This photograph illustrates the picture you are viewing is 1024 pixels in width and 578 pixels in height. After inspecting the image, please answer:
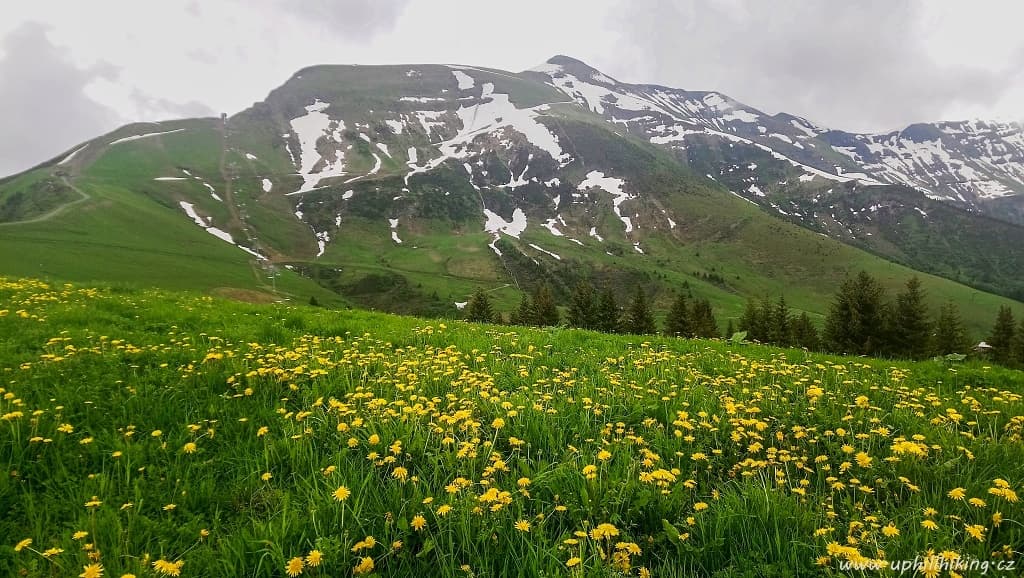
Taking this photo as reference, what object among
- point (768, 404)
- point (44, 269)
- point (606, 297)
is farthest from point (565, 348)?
point (44, 269)

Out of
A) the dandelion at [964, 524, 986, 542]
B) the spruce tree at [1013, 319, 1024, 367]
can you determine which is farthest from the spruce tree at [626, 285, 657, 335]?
the dandelion at [964, 524, 986, 542]

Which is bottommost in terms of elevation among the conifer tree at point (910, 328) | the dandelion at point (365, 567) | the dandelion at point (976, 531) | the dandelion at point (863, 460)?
the conifer tree at point (910, 328)

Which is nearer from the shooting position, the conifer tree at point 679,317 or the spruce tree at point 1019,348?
the spruce tree at point 1019,348

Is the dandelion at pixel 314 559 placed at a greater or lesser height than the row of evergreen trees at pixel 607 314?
greater

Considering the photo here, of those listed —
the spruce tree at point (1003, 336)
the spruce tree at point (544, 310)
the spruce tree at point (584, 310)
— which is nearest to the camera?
the spruce tree at point (1003, 336)

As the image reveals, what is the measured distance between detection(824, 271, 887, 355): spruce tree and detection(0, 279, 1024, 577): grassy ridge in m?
45.2

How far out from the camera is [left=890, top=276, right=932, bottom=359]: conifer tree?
4553 cm

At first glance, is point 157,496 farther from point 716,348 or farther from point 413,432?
point 716,348

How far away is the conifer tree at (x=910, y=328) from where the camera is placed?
45531 millimetres

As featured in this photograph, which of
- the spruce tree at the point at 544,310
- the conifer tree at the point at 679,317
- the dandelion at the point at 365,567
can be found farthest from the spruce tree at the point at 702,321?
the dandelion at the point at 365,567

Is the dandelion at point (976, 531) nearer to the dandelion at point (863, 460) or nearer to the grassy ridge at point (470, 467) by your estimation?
the grassy ridge at point (470, 467)

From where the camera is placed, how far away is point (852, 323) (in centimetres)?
4669

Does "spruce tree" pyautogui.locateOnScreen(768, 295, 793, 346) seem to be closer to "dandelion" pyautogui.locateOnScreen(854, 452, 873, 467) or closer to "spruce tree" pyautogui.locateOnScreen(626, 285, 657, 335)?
"spruce tree" pyautogui.locateOnScreen(626, 285, 657, 335)

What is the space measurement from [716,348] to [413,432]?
31.2 ft
